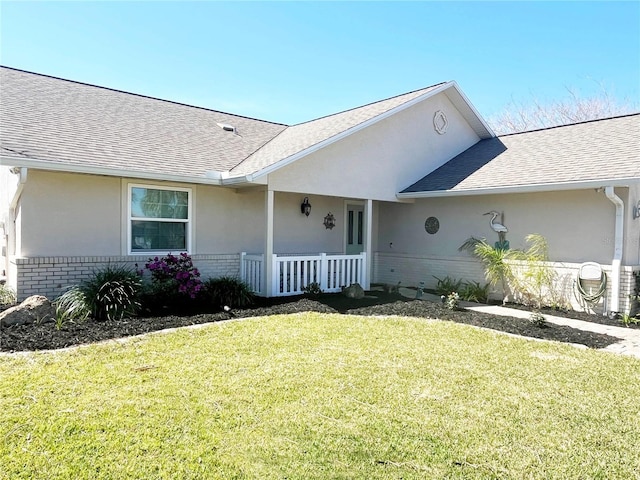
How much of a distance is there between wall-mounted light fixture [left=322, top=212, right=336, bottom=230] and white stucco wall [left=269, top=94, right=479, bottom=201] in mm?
1813

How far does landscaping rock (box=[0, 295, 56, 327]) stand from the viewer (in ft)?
21.4

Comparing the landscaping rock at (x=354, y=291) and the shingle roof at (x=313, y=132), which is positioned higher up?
the shingle roof at (x=313, y=132)

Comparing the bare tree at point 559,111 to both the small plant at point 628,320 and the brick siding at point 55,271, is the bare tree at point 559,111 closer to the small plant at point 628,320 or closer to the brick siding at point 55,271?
the small plant at point 628,320

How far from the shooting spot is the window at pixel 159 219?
30.5ft

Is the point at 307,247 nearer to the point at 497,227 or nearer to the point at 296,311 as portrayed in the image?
the point at 296,311

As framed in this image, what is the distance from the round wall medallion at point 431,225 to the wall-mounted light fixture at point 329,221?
270cm

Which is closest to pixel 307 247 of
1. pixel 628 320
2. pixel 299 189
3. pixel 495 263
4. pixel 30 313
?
pixel 299 189

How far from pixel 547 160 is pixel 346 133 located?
496 centimetres

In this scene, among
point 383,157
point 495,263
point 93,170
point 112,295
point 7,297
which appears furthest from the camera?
point 383,157

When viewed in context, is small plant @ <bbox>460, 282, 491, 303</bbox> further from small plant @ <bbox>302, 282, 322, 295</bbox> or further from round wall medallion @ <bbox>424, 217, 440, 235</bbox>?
small plant @ <bbox>302, 282, 322, 295</bbox>

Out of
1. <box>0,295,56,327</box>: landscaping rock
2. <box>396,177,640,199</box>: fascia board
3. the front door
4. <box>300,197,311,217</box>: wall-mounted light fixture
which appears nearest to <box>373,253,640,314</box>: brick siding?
the front door

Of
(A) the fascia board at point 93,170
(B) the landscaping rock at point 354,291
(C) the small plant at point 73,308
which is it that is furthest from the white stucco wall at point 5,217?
(B) the landscaping rock at point 354,291

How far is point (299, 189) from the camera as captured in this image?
1004 centimetres

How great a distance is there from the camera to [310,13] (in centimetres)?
1170
